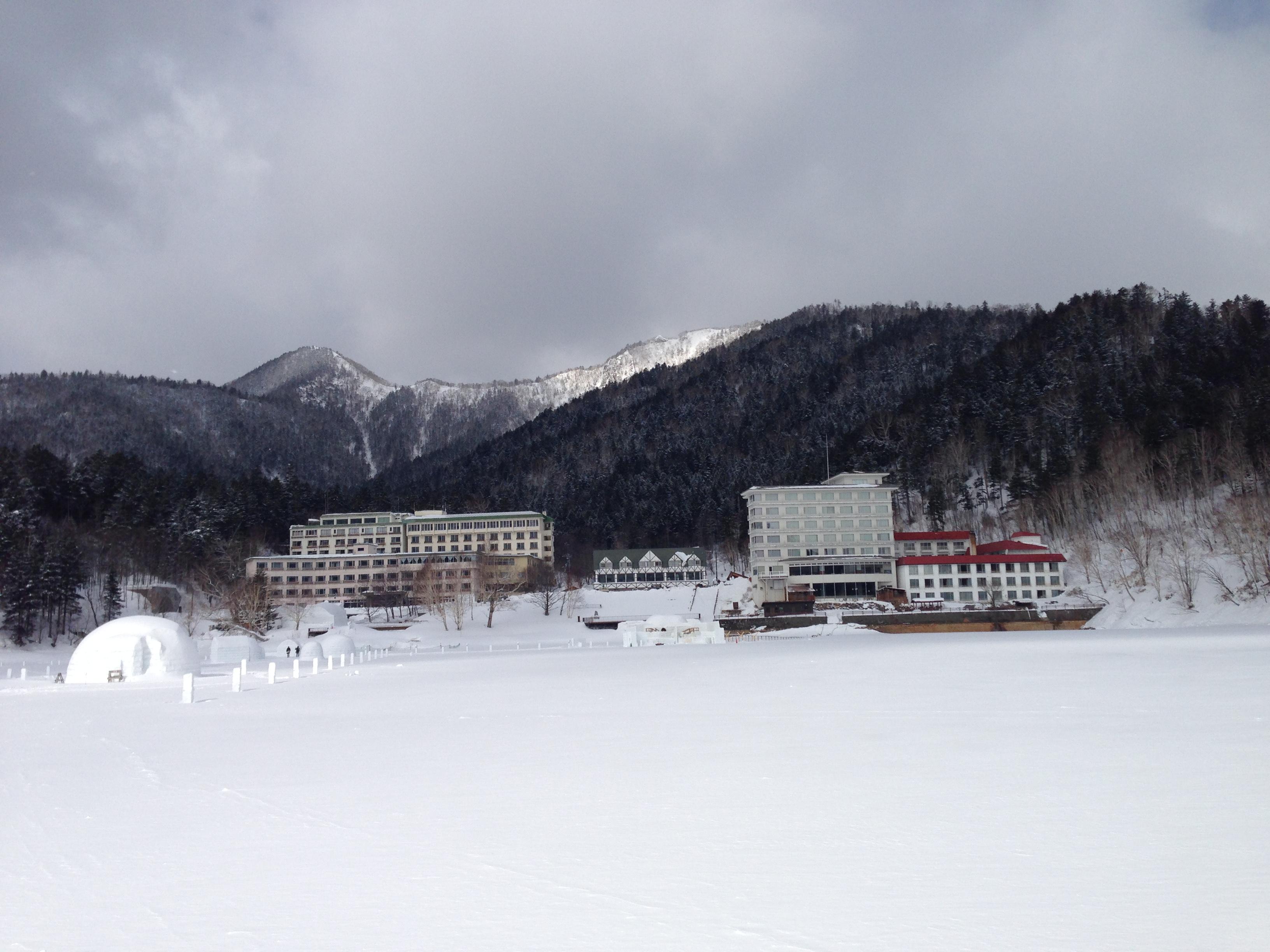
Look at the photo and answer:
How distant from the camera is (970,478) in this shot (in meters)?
124

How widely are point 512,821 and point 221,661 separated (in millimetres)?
50715

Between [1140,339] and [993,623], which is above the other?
[1140,339]

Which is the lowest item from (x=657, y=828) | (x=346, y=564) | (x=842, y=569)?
(x=657, y=828)

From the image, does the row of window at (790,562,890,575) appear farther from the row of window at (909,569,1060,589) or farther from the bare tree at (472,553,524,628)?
the bare tree at (472,553,524,628)

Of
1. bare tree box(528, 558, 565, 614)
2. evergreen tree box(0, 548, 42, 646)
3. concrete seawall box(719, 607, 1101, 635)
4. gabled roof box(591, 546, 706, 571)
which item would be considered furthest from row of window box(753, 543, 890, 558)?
evergreen tree box(0, 548, 42, 646)

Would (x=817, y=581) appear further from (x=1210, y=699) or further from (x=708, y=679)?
(x=1210, y=699)

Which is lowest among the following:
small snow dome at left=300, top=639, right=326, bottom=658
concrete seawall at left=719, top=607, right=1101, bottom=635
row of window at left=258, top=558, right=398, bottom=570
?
concrete seawall at left=719, top=607, right=1101, bottom=635

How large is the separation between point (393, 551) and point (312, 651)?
77558 mm

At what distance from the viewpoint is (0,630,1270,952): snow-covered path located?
267 inches

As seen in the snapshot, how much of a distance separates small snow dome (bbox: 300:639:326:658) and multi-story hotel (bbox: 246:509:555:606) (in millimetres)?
49066

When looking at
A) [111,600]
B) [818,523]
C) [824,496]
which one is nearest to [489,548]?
[818,523]

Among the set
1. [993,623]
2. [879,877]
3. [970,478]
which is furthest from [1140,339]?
[879,877]

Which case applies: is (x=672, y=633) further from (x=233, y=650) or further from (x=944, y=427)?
(x=944, y=427)

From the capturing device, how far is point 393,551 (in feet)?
428
